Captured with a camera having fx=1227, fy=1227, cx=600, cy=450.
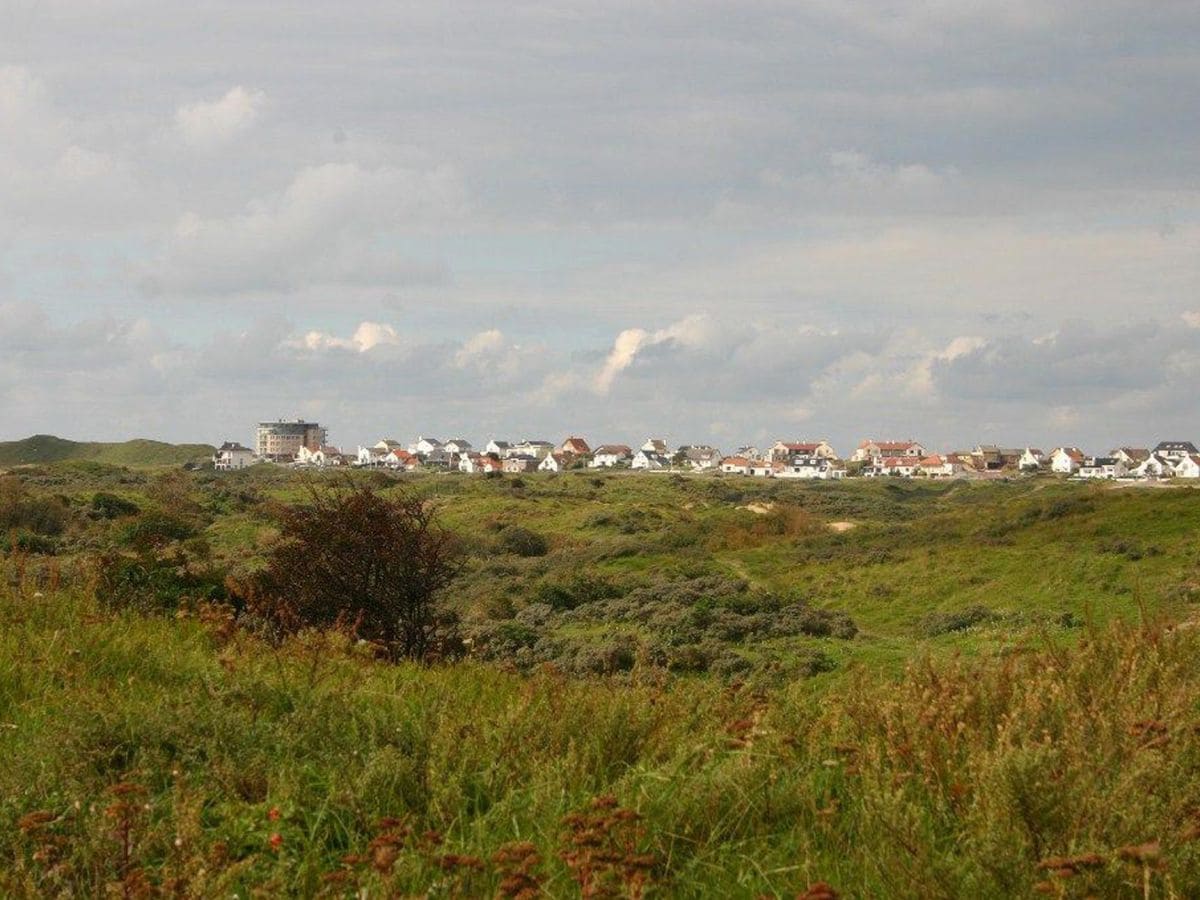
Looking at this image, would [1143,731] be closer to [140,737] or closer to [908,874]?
[908,874]

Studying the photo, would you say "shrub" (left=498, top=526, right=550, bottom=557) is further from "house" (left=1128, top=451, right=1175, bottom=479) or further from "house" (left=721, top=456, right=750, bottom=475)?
"house" (left=721, top=456, right=750, bottom=475)

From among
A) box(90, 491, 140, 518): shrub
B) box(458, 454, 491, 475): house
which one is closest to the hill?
box(458, 454, 491, 475): house

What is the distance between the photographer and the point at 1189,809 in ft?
14.2

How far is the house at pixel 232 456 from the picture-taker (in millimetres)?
149750

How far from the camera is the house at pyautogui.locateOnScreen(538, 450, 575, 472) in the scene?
15481cm

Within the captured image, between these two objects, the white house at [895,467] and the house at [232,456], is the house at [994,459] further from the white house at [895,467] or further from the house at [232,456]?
the house at [232,456]

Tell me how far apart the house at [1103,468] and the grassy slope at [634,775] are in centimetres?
14411

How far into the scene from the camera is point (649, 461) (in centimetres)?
16675

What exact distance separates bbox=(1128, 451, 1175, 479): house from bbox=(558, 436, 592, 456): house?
75.6 meters

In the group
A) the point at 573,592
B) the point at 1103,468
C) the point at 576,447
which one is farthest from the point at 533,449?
the point at 573,592

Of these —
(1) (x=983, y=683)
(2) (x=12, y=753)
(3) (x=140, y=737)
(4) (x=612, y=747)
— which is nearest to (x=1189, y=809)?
(1) (x=983, y=683)

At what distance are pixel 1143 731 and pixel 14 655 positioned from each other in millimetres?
5989

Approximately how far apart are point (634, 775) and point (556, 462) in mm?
156016

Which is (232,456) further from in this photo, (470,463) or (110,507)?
(110,507)
